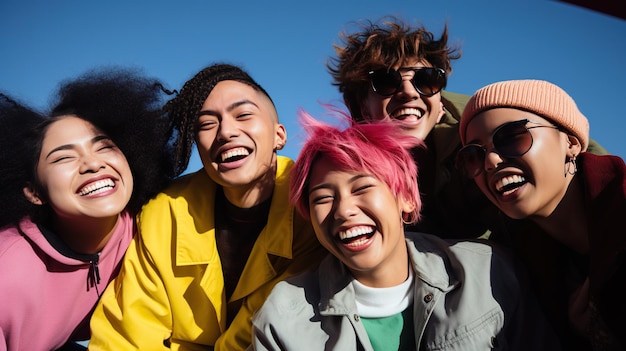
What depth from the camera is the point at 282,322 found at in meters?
2.56

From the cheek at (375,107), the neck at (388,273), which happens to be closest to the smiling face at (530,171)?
the neck at (388,273)

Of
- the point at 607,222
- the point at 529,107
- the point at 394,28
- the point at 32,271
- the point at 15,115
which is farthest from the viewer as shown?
the point at 394,28

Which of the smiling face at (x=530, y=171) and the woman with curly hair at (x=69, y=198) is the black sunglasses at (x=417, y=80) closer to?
the smiling face at (x=530, y=171)

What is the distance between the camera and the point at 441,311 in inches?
97.7

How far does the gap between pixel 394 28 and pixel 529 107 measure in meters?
1.54

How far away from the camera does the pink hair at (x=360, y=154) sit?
102 inches

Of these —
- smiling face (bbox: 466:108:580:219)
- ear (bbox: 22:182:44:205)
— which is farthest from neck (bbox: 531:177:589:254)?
ear (bbox: 22:182:44:205)

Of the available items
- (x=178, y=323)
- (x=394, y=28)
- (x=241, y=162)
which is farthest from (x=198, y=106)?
(x=394, y=28)

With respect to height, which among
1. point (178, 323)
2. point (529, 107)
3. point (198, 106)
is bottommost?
point (178, 323)

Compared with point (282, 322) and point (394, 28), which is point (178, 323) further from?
point (394, 28)

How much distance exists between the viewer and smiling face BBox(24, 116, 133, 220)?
3023 millimetres

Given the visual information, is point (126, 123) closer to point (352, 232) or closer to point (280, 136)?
point (280, 136)

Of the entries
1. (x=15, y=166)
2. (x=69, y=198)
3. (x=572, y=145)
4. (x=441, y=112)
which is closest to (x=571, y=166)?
(x=572, y=145)

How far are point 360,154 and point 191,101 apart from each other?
1.21 m
